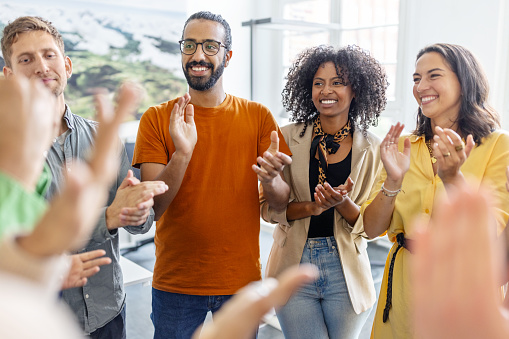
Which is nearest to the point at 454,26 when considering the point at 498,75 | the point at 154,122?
the point at 498,75

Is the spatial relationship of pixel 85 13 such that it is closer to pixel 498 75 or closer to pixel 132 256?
pixel 132 256

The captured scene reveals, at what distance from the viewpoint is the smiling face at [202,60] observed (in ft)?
5.94

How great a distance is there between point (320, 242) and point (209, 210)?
47cm

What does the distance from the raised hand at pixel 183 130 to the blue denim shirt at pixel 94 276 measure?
21 cm

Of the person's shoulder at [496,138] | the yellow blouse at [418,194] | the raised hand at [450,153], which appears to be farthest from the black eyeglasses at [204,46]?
the person's shoulder at [496,138]

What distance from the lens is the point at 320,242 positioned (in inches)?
70.9

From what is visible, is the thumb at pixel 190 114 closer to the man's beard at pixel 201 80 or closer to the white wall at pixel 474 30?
the man's beard at pixel 201 80

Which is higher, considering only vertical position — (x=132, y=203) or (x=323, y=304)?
(x=132, y=203)

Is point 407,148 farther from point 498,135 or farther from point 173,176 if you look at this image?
point 173,176

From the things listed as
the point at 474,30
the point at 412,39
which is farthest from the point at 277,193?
the point at 412,39

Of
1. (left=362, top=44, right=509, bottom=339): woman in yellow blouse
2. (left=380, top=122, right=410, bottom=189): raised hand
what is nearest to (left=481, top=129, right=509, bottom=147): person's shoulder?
(left=362, top=44, right=509, bottom=339): woman in yellow blouse

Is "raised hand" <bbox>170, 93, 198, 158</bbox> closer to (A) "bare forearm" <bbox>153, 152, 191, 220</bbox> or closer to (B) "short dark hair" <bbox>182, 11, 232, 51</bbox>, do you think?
(A) "bare forearm" <bbox>153, 152, 191, 220</bbox>

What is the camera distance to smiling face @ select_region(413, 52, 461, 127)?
62.3 inches

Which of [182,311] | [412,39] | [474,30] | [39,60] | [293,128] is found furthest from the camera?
[412,39]
